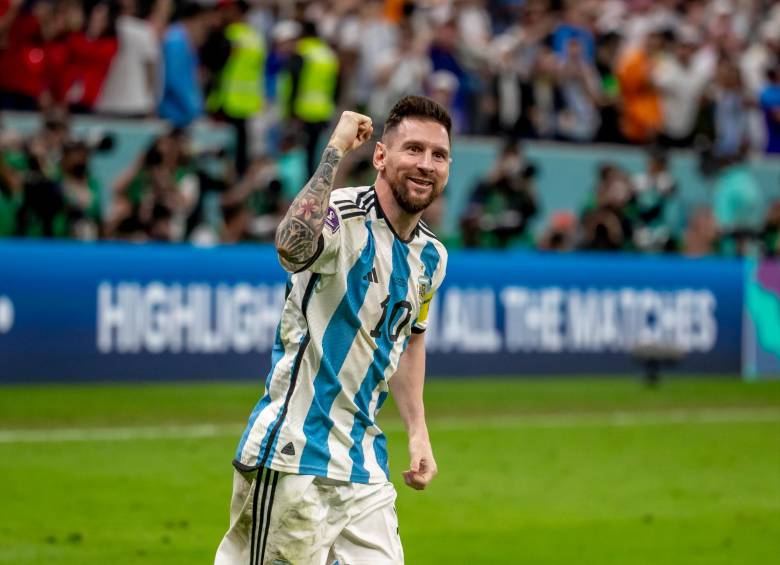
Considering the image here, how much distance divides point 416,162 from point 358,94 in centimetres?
1435

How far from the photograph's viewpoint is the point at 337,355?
198 inches

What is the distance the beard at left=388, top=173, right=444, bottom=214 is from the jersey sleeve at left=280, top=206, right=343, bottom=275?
0.25m

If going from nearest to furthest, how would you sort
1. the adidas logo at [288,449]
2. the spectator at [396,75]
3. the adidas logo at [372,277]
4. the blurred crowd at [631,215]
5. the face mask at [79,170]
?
the adidas logo at [288,449] < the adidas logo at [372,277] < the face mask at [79,170] < the blurred crowd at [631,215] < the spectator at [396,75]

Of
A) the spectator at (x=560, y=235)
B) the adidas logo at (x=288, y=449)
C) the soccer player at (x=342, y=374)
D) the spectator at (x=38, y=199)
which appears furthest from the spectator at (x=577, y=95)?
the adidas logo at (x=288, y=449)

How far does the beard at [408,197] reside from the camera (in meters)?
5.04

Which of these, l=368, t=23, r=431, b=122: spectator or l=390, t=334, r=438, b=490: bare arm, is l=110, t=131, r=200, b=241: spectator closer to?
l=368, t=23, r=431, b=122: spectator

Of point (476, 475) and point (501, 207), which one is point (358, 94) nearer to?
point (501, 207)

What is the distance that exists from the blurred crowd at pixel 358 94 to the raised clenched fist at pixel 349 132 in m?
11.0

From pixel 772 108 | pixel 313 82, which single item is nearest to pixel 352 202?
pixel 313 82

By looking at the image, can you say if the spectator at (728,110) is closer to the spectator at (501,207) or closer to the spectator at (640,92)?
the spectator at (640,92)

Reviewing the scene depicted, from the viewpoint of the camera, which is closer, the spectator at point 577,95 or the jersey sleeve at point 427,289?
the jersey sleeve at point 427,289

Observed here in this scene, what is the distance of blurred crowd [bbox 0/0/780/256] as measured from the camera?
16234 mm

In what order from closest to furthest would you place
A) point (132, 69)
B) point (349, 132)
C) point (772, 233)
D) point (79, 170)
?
point (349, 132), point (79, 170), point (132, 69), point (772, 233)

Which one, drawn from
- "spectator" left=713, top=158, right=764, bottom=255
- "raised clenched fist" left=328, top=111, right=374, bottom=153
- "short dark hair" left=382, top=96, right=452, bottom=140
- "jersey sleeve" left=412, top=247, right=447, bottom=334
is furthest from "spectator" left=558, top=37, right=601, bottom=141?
"raised clenched fist" left=328, top=111, right=374, bottom=153
